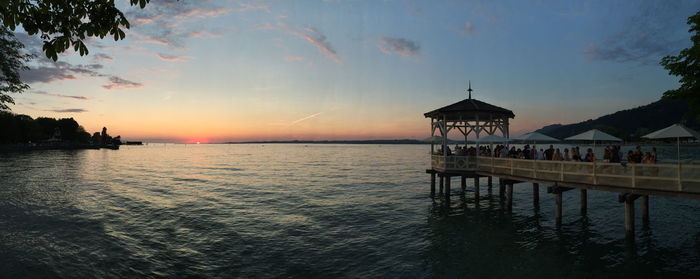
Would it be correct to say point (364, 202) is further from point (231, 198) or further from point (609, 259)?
point (609, 259)

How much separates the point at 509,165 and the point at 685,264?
8341mm

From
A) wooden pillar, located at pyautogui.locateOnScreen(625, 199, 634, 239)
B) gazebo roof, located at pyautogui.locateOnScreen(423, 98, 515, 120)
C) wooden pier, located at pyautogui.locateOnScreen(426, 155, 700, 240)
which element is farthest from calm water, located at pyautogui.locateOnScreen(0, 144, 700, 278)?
gazebo roof, located at pyautogui.locateOnScreen(423, 98, 515, 120)

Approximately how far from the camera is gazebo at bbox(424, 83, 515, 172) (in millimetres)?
21906

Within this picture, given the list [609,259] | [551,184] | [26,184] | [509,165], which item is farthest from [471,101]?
[26,184]

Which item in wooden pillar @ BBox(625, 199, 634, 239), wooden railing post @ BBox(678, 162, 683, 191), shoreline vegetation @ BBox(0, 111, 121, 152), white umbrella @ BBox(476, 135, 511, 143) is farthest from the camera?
shoreline vegetation @ BBox(0, 111, 121, 152)

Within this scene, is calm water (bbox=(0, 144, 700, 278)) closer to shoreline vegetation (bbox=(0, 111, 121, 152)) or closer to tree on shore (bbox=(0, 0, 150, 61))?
tree on shore (bbox=(0, 0, 150, 61))

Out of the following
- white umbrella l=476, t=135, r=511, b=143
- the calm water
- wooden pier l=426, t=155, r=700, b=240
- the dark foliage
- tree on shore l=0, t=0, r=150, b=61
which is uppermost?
the dark foliage

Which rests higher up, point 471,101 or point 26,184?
point 471,101

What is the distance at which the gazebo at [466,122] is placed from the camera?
21.9m

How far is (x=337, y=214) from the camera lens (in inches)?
837

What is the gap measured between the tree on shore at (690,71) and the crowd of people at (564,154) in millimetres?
3142

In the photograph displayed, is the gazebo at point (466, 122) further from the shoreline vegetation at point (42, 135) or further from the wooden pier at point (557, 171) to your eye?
the shoreline vegetation at point (42, 135)

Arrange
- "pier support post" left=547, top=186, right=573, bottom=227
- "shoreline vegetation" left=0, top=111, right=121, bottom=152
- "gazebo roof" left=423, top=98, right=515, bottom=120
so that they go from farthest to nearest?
"shoreline vegetation" left=0, top=111, right=121, bottom=152, "gazebo roof" left=423, top=98, right=515, bottom=120, "pier support post" left=547, top=186, right=573, bottom=227

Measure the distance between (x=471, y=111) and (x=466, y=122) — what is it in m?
2.37
